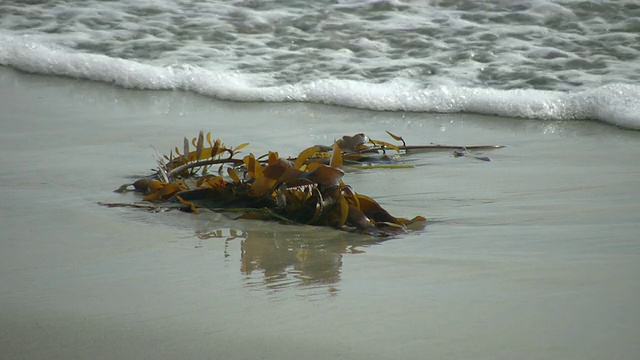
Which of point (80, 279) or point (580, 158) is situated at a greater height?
point (580, 158)

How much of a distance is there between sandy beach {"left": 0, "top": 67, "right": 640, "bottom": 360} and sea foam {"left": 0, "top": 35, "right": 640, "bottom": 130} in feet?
1.77

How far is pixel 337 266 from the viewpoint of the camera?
1.92 m

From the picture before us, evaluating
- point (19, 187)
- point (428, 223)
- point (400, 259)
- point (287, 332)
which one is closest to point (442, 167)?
point (428, 223)

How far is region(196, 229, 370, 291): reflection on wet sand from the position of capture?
5.99ft

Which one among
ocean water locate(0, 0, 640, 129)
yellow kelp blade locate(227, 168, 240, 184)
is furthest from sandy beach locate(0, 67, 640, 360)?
ocean water locate(0, 0, 640, 129)

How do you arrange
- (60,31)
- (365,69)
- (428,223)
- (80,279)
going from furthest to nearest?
(60,31) → (365,69) → (428,223) → (80,279)

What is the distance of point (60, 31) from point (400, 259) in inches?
176

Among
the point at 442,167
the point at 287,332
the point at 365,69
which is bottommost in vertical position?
the point at 287,332

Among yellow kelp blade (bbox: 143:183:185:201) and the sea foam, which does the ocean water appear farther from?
yellow kelp blade (bbox: 143:183:185:201)

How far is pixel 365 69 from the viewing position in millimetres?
4926

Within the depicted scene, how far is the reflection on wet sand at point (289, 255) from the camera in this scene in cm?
183

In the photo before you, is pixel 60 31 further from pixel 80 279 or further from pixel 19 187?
pixel 80 279

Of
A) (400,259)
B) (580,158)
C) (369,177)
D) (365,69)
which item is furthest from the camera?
(365,69)

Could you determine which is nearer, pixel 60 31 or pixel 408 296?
pixel 408 296
